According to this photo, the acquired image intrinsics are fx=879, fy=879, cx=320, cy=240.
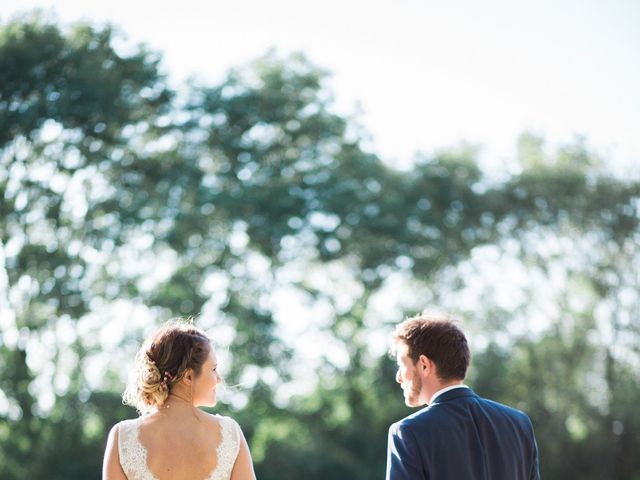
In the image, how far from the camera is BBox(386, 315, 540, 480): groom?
315 cm

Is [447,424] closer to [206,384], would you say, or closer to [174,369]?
[206,384]

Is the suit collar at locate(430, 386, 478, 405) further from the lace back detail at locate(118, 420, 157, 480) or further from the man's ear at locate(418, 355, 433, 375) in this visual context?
the lace back detail at locate(118, 420, 157, 480)

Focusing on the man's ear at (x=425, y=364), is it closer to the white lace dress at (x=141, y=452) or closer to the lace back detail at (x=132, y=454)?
the white lace dress at (x=141, y=452)

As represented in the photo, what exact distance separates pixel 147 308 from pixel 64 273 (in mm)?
1816

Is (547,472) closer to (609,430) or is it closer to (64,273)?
(609,430)

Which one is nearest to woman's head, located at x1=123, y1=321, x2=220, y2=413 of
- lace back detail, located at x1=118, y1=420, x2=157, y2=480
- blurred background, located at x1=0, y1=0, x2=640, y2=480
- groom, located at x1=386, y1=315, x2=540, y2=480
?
lace back detail, located at x1=118, y1=420, x2=157, y2=480

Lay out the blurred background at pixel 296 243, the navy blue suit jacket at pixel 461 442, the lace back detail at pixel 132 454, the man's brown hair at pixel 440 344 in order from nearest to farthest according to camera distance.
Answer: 1. the navy blue suit jacket at pixel 461 442
2. the man's brown hair at pixel 440 344
3. the lace back detail at pixel 132 454
4. the blurred background at pixel 296 243

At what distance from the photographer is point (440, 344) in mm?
3258

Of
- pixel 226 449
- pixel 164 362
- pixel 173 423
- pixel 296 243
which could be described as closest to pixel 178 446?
pixel 173 423

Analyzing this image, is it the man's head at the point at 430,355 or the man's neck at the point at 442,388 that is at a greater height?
the man's head at the point at 430,355

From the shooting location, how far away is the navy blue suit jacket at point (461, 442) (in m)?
3.14

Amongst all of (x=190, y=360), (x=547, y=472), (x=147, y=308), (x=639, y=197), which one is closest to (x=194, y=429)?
(x=190, y=360)

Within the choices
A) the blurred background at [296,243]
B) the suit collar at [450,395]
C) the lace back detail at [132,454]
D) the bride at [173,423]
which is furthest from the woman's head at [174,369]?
the blurred background at [296,243]

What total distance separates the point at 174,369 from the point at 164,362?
0.16 ft
